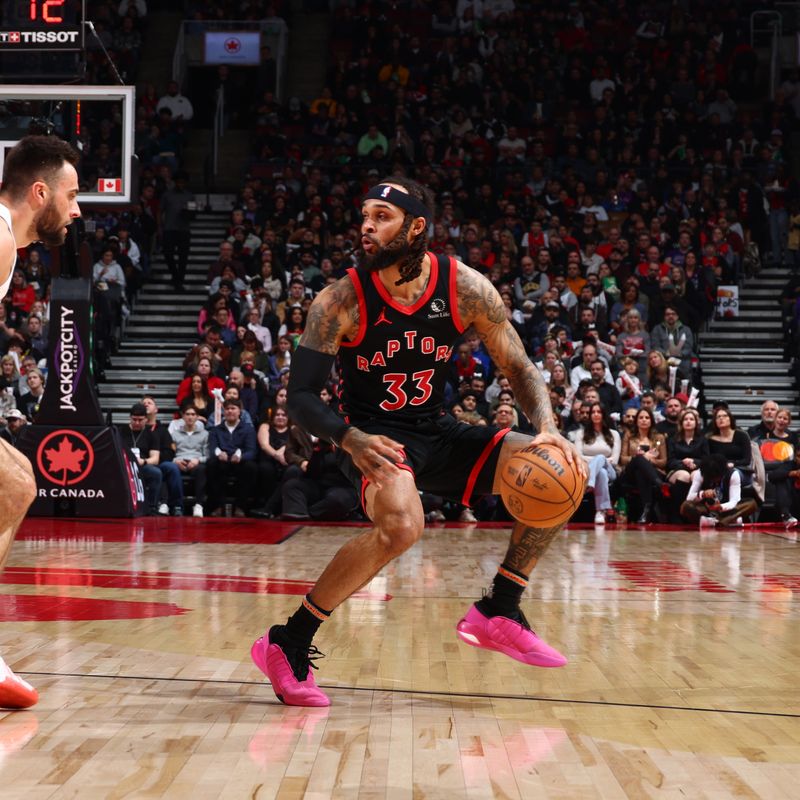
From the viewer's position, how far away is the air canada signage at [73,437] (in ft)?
37.5

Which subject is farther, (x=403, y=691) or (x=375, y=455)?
(x=403, y=691)

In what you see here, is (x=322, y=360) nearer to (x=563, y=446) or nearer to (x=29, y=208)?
(x=563, y=446)

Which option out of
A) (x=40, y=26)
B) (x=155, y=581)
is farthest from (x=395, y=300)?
(x=40, y=26)

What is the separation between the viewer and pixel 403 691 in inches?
155

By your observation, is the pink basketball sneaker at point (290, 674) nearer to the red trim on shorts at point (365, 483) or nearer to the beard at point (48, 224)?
the red trim on shorts at point (365, 483)

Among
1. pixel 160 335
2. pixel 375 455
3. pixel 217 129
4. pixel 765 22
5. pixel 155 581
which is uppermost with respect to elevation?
pixel 765 22

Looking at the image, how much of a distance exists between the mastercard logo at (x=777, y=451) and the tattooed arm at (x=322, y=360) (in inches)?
365

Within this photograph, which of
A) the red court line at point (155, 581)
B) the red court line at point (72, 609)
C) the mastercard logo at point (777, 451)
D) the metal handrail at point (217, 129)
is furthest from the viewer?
the metal handrail at point (217, 129)

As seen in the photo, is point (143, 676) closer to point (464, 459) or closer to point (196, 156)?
point (464, 459)

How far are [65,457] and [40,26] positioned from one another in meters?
3.95

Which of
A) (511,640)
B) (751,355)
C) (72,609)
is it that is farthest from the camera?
(751,355)

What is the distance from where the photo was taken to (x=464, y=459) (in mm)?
4336

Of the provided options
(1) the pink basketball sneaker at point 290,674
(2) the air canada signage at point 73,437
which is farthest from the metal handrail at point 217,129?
(1) the pink basketball sneaker at point 290,674

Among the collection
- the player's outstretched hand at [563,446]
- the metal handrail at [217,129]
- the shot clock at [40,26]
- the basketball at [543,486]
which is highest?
the metal handrail at [217,129]
